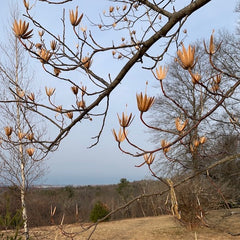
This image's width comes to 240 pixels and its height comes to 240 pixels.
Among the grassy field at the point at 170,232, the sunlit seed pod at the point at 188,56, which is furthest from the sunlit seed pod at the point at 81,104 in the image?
the grassy field at the point at 170,232

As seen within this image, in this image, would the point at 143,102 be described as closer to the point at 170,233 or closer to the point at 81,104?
the point at 81,104

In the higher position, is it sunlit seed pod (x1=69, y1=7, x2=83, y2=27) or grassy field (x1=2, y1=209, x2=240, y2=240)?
sunlit seed pod (x1=69, y1=7, x2=83, y2=27)

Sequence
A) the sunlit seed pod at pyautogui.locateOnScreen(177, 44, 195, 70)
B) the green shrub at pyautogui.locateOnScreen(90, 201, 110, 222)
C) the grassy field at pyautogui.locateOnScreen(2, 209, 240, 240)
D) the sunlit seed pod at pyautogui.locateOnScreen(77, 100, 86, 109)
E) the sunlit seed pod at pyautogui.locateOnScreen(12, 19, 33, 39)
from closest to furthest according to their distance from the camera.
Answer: the sunlit seed pod at pyautogui.locateOnScreen(177, 44, 195, 70) → the sunlit seed pod at pyautogui.locateOnScreen(12, 19, 33, 39) → the sunlit seed pod at pyautogui.locateOnScreen(77, 100, 86, 109) → the grassy field at pyautogui.locateOnScreen(2, 209, 240, 240) → the green shrub at pyautogui.locateOnScreen(90, 201, 110, 222)

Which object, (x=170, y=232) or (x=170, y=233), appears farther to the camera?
(x=170, y=232)

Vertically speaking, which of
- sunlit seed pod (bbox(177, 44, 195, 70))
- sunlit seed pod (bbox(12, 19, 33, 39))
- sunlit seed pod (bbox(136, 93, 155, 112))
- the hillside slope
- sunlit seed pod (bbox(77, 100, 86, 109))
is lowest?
the hillside slope

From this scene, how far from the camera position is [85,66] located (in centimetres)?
Result: 194

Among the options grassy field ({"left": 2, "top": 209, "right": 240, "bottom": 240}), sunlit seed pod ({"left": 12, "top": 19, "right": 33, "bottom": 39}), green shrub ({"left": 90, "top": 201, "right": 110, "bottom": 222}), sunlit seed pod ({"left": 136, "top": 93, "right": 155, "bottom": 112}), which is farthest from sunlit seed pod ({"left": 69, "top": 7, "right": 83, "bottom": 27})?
green shrub ({"left": 90, "top": 201, "right": 110, "bottom": 222})

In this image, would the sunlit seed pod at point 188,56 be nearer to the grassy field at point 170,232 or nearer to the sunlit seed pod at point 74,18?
the sunlit seed pod at point 74,18

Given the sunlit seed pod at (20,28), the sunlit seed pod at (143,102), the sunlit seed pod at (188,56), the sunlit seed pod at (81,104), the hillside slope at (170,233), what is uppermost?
the sunlit seed pod at (20,28)

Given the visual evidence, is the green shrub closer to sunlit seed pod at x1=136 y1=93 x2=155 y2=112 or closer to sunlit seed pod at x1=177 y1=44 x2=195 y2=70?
sunlit seed pod at x1=136 y1=93 x2=155 y2=112

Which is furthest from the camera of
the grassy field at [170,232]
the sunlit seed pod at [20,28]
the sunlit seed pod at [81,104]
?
the grassy field at [170,232]

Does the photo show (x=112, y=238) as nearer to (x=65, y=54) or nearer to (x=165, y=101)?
(x=65, y=54)

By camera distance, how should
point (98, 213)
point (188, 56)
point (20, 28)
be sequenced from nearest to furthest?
point (188, 56)
point (20, 28)
point (98, 213)

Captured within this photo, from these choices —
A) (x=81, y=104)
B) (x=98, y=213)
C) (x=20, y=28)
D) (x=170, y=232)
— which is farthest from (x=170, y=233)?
(x=20, y=28)
